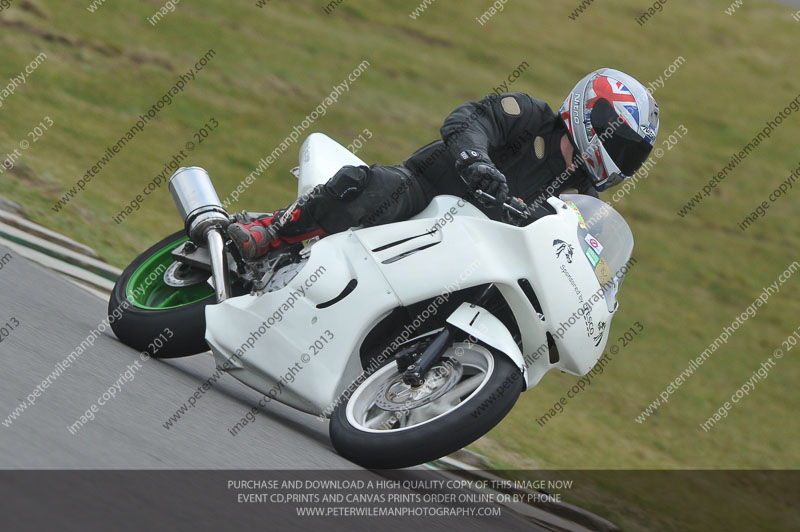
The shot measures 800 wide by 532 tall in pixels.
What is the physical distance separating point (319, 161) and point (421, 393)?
148 cm

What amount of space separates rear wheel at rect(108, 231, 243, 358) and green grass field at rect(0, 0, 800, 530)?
176 centimetres

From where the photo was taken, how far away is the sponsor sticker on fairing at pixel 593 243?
4.41 metres

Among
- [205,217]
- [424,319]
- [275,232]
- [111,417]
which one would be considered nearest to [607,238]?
[424,319]

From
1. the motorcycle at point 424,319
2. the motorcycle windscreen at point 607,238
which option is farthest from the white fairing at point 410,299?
the motorcycle windscreen at point 607,238

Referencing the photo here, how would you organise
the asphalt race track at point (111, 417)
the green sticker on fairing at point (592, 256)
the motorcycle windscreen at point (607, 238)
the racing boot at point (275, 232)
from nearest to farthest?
the asphalt race track at point (111, 417) < the green sticker on fairing at point (592, 256) < the motorcycle windscreen at point (607, 238) < the racing boot at point (275, 232)

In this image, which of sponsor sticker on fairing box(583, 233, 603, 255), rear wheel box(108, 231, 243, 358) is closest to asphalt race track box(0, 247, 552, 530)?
rear wheel box(108, 231, 243, 358)

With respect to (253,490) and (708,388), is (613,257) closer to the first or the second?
(253,490)

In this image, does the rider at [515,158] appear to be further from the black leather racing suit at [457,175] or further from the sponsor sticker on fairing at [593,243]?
the sponsor sticker on fairing at [593,243]

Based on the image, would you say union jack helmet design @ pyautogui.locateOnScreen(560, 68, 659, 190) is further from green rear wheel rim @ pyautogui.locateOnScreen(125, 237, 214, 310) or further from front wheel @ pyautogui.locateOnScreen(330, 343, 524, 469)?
green rear wheel rim @ pyautogui.locateOnScreen(125, 237, 214, 310)

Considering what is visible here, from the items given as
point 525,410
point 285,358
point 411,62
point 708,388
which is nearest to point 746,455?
point 708,388

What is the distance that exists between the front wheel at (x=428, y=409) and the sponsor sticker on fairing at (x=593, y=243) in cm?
64

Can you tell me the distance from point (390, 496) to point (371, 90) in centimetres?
1053

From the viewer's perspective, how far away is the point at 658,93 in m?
17.0

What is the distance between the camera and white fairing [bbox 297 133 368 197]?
511cm
